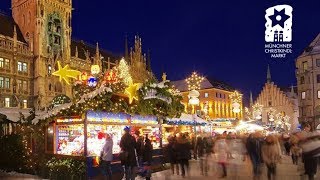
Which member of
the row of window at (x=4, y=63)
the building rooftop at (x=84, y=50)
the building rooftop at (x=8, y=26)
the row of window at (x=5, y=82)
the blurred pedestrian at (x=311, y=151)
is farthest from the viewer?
the building rooftop at (x=84, y=50)

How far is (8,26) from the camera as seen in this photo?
54969 mm

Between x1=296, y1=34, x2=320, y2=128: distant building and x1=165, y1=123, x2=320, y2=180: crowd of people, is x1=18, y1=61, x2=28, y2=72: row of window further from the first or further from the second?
x1=296, y1=34, x2=320, y2=128: distant building

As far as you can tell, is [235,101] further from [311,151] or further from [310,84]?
[311,151]

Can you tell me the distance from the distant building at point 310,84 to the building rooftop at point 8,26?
134 ft

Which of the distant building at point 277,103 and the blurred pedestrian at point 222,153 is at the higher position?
the distant building at point 277,103

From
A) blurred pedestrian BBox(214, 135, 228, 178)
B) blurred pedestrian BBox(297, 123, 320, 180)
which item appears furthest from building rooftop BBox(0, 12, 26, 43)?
blurred pedestrian BBox(297, 123, 320, 180)

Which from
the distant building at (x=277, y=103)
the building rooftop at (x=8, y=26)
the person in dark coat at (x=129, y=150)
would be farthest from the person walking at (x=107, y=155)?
the distant building at (x=277, y=103)

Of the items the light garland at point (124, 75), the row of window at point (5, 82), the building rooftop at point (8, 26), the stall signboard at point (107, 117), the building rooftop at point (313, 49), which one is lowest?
the stall signboard at point (107, 117)

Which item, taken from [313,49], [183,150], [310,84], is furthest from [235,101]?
[183,150]

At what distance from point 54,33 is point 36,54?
5113 millimetres

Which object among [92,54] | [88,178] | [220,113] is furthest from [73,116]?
[220,113]

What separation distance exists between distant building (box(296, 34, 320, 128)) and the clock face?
36.3 meters

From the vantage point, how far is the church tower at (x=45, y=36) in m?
52.8

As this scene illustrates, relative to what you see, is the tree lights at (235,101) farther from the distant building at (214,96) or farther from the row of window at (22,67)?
the row of window at (22,67)
